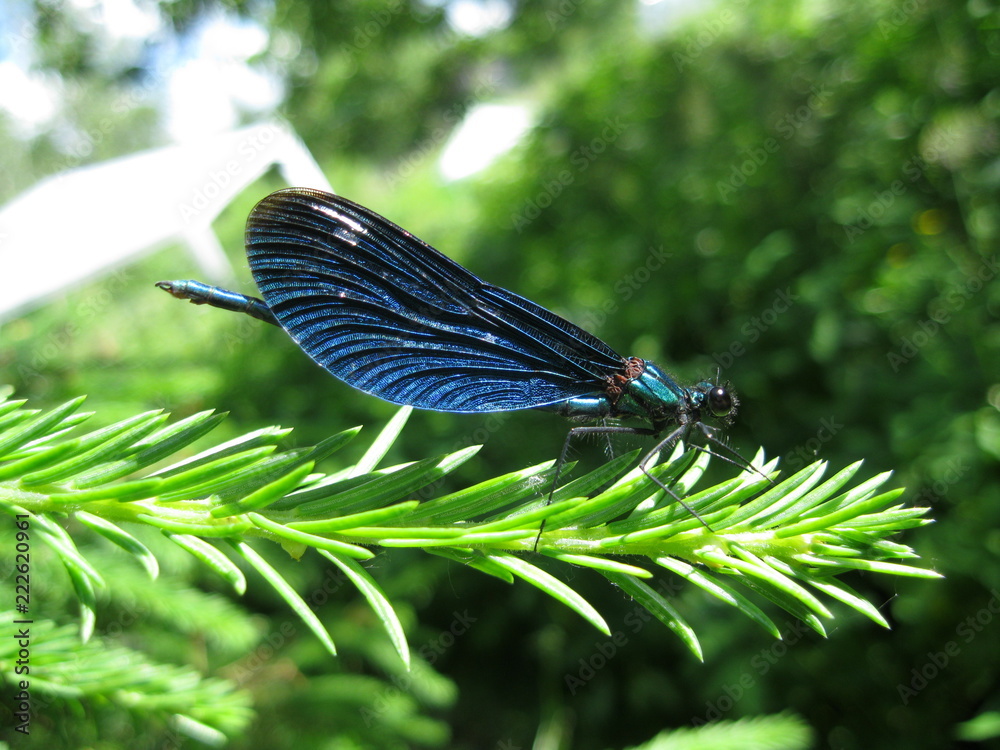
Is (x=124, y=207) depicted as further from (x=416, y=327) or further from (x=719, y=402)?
(x=719, y=402)

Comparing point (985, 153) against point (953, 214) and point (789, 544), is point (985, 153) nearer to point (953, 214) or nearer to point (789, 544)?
point (953, 214)

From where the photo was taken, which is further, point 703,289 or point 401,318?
point 703,289

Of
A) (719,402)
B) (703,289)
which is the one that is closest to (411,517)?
(719,402)

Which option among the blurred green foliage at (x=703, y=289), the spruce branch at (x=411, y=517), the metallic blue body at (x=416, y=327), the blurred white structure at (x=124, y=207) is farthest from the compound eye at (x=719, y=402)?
the blurred white structure at (x=124, y=207)

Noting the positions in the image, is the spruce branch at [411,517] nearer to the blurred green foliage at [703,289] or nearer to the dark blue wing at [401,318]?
the dark blue wing at [401,318]

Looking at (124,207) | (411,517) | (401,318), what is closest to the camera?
(411,517)

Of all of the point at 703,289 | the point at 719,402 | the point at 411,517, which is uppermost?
the point at 703,289
